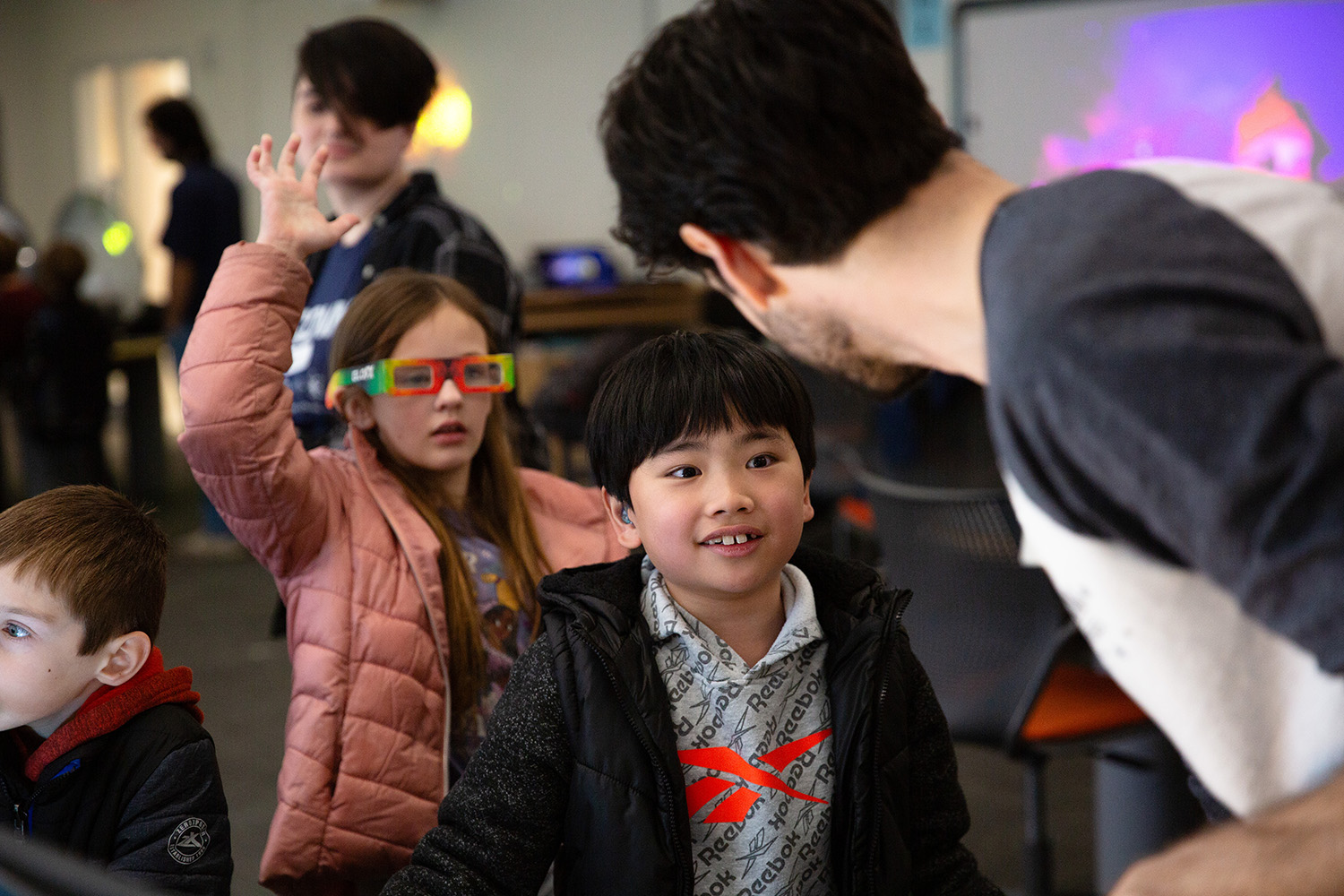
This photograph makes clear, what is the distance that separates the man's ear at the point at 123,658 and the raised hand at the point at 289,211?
467mm

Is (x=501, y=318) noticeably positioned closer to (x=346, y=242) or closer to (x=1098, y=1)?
(x=346, y=242)

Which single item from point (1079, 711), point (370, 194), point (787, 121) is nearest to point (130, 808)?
point (787, 121)

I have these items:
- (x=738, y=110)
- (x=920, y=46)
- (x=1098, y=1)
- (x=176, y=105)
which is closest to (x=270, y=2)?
(x=176, y=105)

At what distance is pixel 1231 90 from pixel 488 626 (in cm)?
447

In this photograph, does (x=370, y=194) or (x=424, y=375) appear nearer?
(x=424, y=375)

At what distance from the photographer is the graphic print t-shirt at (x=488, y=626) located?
1551mm

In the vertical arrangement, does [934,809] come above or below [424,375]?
below

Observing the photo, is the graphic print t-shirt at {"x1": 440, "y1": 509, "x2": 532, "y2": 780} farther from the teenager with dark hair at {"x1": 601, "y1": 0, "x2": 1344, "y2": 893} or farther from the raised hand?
the teenager with dark hair at {"x1": 601, "y1": 0, "x2": 1344, "y2": 893}

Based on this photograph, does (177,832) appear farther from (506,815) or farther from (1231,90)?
(1231,90)

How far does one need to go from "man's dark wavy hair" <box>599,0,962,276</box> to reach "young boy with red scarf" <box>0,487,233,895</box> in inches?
28.2

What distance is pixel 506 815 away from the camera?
1193 mm

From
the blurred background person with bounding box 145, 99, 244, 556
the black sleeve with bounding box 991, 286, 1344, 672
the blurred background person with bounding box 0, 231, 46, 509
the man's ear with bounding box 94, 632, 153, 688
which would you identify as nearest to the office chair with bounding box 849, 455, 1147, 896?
the man's ear with bounding box 94, 632, 153, 688

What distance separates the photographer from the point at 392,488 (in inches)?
64.2

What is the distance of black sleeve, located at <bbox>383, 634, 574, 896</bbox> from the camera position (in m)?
1.18
